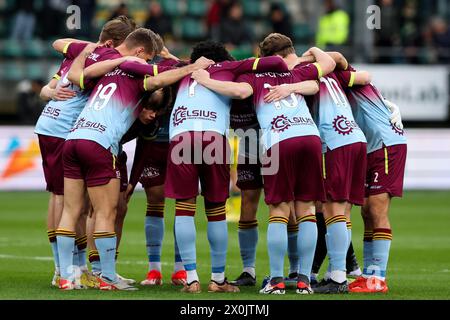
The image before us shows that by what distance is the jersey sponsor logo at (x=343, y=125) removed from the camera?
402 inches

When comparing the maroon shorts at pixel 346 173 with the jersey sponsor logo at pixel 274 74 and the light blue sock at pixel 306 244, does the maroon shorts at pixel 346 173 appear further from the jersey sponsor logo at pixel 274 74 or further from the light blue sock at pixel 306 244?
the jersey sponsor logo at pixel 274 74

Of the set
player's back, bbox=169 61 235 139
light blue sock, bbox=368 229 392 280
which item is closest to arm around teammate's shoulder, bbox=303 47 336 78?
player's back, bbox=169 61 235 139

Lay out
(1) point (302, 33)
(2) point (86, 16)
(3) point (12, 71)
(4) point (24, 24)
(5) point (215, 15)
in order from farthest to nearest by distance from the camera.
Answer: (1) point (302, 33), (5) point (215, 15), (4) point (24, 24), (3) point (12, 71), (2) point (86, 16)

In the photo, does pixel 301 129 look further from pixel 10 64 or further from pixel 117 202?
pixel 10 64

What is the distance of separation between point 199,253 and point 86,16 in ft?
36.0

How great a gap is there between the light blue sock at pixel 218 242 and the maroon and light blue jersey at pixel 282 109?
85cm

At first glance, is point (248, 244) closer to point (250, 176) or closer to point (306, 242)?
point (250, 176)

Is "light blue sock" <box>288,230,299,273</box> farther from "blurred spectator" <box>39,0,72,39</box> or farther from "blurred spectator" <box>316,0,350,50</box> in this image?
"blurred spectator" <box>39,0,72,39</box>

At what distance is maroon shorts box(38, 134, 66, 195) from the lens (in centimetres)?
1076

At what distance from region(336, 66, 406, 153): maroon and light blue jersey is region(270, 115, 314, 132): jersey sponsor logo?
3.08 feet

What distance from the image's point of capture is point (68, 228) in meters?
10.2

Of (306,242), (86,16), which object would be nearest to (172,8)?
(86,16)

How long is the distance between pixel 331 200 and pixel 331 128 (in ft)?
2.22

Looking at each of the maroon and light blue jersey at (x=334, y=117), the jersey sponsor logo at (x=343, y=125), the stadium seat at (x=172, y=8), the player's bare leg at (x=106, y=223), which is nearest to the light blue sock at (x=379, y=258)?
the maroon and light blue jersey at (x=334, y=117)
